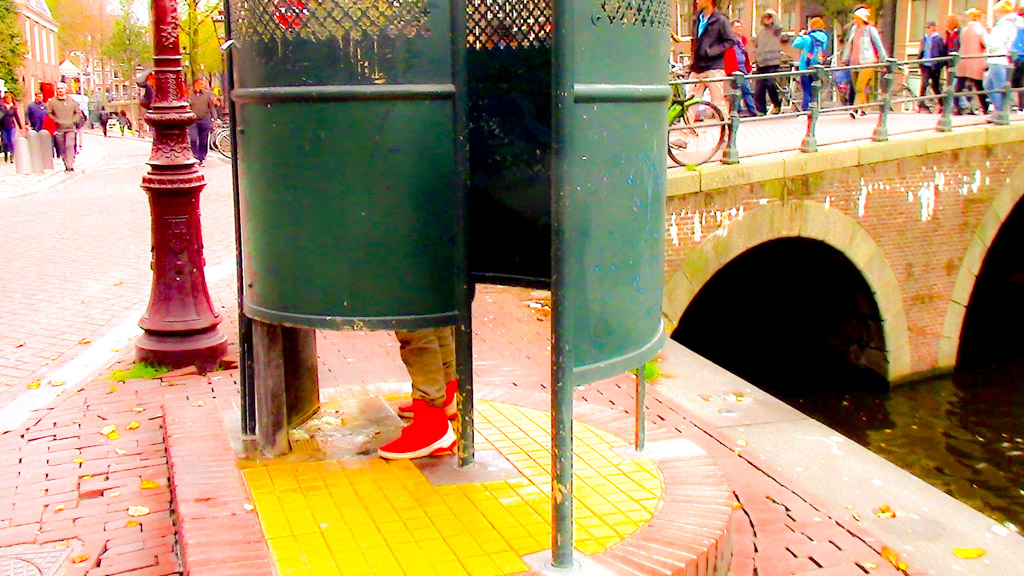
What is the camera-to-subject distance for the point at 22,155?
22516mm

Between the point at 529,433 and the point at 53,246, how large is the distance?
898 cm

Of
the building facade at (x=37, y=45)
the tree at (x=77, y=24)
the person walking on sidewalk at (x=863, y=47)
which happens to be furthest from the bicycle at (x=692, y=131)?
the tree at (x=77, y=24)

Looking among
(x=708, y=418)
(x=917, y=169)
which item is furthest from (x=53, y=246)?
(x=917, y=169)

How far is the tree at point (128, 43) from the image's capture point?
69.2m

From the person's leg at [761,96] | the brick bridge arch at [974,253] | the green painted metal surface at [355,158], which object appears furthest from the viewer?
the person's leg at [761,96]

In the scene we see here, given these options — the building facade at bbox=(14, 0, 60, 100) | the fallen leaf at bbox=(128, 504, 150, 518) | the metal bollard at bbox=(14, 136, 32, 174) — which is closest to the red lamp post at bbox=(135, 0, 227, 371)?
the fallen leaf at bbox=(128, 504, 150, 518)

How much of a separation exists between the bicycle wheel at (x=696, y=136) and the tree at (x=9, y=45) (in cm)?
2943

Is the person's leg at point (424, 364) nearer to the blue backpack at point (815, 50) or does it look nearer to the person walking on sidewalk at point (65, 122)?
the blue backpack at point (815, 50)

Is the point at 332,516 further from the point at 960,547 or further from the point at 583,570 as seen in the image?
the point at 960,547

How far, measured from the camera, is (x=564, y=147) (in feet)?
9.30

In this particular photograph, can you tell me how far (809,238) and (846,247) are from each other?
571mm

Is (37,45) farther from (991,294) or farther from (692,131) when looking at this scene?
(692,131)

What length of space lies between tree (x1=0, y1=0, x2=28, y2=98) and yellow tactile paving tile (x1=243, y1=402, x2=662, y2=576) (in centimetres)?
3481

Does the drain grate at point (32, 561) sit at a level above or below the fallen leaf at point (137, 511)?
below
